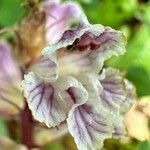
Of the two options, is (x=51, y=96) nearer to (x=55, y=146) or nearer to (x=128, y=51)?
(x=55, y=146)

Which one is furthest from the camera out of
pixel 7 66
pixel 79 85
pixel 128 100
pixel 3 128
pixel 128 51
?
pixel 128 51

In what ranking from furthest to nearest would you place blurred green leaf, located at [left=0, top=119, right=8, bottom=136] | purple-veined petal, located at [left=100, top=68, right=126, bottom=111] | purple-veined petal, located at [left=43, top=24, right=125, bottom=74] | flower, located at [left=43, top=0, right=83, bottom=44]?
blurred green leaf, located at [left=0, top=119, right=8, bottom=136] → flower, located at [left=43, top=0, right=83, bottom=44] → purple-veined petal, located at [left=100, top=68, right=126, bottom=111] → purple-veined petal, located at [left=43, top=24, right=125, bottom=74]

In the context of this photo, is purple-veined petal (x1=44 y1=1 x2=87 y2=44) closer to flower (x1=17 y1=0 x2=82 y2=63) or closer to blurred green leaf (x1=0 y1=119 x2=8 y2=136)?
flower (x1=17 y1=0 x2=82 y2=63)

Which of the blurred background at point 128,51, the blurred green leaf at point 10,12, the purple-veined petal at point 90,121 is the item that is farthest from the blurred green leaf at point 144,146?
the blurred green leaf at point 10,12

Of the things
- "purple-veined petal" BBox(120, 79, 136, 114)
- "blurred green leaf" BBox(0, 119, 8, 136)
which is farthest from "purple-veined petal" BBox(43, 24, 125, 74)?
"blurred green leaf" BBox(0, 119, 8, 136)

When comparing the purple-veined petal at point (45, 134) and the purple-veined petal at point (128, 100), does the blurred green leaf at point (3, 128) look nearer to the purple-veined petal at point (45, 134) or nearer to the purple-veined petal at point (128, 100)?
the purple-veined petal at point (45, 134)

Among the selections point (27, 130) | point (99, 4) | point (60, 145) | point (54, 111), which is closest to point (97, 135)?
point (54, 111)

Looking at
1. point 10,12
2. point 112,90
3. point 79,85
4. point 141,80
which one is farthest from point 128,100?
point 10,12

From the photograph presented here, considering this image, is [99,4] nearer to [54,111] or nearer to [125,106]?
[125,106]
